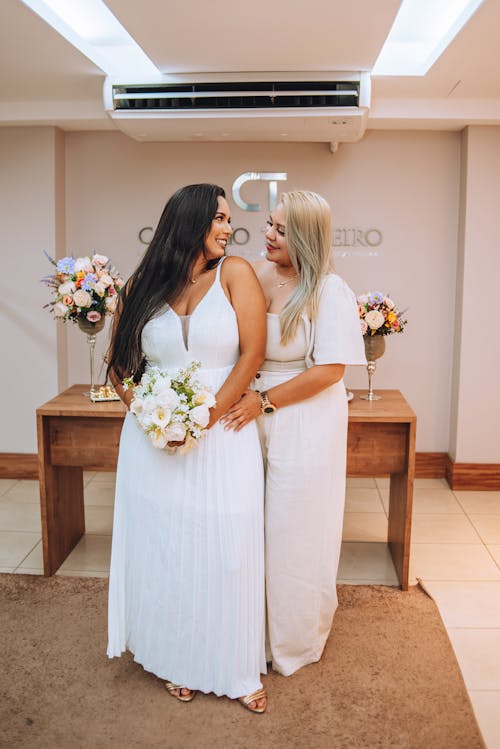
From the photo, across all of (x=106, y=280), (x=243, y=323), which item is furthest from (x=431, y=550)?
(x=106, y=280)

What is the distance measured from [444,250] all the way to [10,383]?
3.19 m

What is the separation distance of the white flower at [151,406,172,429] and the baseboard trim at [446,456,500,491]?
10.9ft

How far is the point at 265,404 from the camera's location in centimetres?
291

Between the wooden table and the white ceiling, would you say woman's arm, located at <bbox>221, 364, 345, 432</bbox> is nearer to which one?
the wooden table

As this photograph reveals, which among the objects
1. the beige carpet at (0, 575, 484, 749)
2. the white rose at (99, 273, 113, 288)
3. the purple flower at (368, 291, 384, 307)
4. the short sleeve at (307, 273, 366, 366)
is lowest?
the beige carpet at (0, 575, 484, 749)

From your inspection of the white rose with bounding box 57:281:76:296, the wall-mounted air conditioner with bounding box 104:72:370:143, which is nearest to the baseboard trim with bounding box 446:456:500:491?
the wall-mounted air conditioner with bounding box 104:72:370:143

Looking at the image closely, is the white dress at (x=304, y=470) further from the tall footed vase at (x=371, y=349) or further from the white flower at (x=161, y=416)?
the tall footed vase at (x=371, y=349)

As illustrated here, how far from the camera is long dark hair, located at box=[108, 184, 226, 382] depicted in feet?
8.93

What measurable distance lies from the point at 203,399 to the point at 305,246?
2.39 ft

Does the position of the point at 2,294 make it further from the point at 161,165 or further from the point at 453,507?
the point at 453,507

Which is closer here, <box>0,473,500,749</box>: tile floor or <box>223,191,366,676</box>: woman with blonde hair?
<box>223,191,366,676</box>: woman with blonde hair

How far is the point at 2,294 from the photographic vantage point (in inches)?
212

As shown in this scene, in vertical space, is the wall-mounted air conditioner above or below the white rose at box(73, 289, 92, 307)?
above

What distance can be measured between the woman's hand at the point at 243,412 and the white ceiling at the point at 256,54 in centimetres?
157
